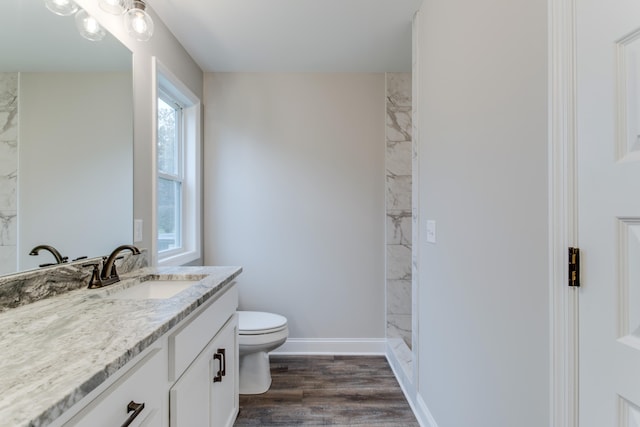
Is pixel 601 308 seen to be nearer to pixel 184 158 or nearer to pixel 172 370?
pixel 172 370

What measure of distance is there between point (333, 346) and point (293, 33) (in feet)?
8.15

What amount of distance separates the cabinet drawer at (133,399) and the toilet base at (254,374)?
128 centimetres

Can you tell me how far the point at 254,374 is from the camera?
6.82ft

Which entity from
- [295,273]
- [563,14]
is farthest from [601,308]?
[295,273]

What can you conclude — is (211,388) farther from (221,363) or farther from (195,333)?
(195,333)

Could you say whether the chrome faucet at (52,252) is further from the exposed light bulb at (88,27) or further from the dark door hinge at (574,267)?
the dark door hinge at (574,267)

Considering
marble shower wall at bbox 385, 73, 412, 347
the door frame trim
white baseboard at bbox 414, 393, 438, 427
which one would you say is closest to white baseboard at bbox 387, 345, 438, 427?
white baseboard at bbox 414, 393, 438, 427

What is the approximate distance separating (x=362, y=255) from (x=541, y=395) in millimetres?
1836

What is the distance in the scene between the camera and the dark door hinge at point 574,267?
745mm

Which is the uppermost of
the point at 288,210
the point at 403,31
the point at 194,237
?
the point at 403,31

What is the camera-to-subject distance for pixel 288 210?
2.65m

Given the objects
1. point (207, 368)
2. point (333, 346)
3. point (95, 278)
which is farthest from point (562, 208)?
point (333, 346)

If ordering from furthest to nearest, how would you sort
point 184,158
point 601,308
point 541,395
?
point 184,158 → point 541,395 → point 601,308

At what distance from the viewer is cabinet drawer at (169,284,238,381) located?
0.97 metres
